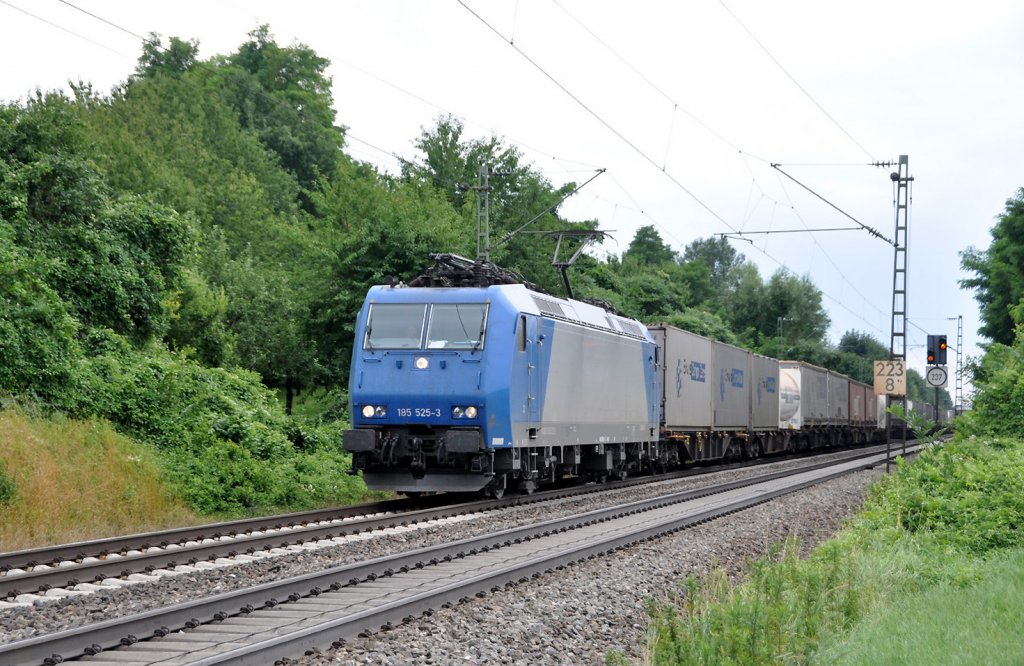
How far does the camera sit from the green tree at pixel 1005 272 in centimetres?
5278

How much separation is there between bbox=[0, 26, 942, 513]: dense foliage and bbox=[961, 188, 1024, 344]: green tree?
1379 cm

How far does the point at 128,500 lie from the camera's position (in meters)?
14.4

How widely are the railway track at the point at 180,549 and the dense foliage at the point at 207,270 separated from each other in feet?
7.22

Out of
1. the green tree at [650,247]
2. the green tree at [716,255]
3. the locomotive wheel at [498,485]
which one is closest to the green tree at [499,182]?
the locomotive wheel at [498,485]

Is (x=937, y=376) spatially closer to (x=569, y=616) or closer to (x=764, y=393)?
(x=764, y=393)

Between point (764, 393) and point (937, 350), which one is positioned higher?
point (937, 350)

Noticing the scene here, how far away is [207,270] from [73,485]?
2748 centimetres

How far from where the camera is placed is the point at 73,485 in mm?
13844

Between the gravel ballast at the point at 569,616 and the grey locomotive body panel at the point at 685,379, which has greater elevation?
the grey locomotive body panel at the point at 685,379

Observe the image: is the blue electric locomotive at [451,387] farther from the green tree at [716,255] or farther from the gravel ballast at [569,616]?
the green tree at [716,255]

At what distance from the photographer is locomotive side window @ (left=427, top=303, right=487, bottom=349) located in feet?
55.4

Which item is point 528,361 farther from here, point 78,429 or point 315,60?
point 315,60

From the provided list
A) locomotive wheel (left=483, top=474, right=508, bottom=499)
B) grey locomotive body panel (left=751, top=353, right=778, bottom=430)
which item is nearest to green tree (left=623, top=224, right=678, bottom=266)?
grey locomotive body panel (left=751, top=353, right=778, bottom=430)

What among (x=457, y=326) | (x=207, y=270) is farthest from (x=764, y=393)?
(x=457, y=326)
